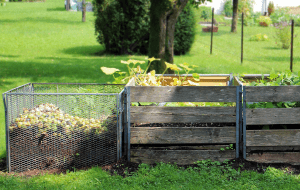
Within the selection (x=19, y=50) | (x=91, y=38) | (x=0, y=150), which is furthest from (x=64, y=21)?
(x=0, y=150)

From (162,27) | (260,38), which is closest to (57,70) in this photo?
(162,27)

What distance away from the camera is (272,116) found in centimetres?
363

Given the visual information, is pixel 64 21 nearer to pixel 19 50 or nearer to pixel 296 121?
pixel 19 50

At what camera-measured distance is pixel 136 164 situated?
3711 millimetres

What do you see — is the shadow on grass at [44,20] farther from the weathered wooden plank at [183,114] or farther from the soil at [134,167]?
the weathered wooden plank at [183,114]

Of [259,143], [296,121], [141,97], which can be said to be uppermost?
[141,97]

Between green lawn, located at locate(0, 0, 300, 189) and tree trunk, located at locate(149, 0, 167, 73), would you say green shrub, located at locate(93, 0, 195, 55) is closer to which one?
green lawn, located at locate(0, 0, 300, 189)

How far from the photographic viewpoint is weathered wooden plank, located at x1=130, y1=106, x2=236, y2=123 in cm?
365

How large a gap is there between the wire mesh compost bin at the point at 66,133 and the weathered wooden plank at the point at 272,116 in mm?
1543

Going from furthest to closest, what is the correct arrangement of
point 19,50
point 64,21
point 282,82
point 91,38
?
1. point 64,21
2. point 91,38
3. point 19,50
4. point 282,82

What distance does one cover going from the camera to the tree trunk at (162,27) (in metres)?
8.57

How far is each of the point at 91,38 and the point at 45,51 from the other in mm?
5855

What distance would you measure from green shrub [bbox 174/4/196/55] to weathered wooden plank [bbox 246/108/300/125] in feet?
44.5

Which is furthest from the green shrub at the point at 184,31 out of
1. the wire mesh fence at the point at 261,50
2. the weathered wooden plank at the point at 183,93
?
the weathered wooden plank at the point at 183,93
